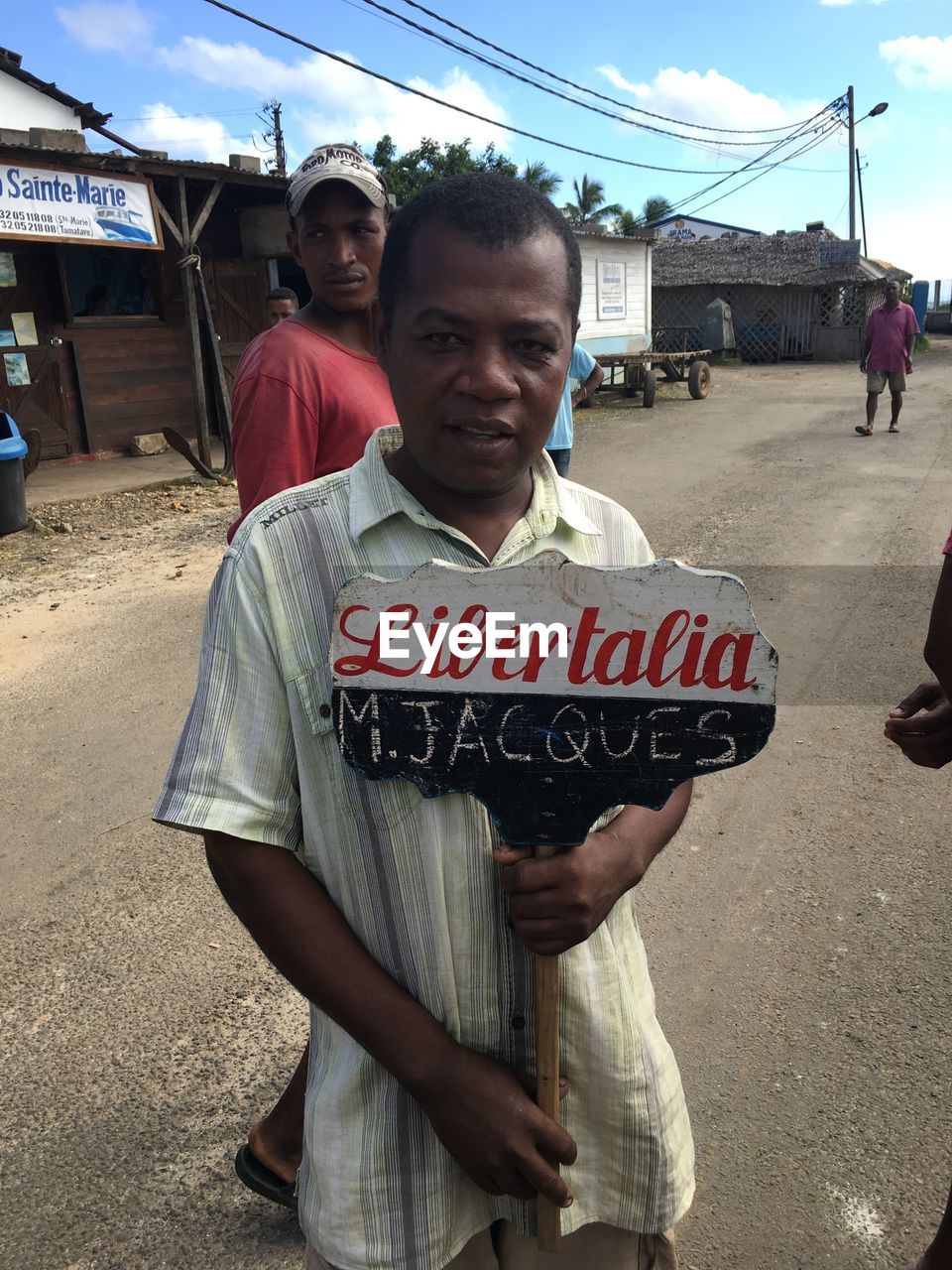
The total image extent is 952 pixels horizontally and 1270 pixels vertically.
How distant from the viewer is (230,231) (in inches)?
514

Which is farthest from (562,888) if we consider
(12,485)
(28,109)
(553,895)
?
(28,109)

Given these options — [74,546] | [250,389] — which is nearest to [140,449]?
[74,546]

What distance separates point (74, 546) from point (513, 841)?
731 cm

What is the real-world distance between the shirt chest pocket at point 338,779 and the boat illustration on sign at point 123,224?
412 inches

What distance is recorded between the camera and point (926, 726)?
179cm

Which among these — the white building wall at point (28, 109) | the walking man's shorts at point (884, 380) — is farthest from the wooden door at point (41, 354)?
the walking man's shorts at point (884, 380)

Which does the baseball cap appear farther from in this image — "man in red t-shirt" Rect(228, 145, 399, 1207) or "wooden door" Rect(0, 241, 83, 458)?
"wooden door" Rect(0, 241, 83, 458)

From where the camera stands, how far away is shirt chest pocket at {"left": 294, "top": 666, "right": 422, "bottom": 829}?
3.65 ft

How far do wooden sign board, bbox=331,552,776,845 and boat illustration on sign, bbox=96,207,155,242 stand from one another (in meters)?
10.5

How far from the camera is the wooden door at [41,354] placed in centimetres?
1090

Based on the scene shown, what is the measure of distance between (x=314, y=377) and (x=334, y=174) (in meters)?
0.54

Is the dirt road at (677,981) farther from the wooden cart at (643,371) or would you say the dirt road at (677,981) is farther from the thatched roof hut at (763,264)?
the thatched roof hut at (763,264)

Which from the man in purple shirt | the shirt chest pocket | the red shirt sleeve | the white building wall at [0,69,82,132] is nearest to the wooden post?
the white building wall at [0,69,82,132]

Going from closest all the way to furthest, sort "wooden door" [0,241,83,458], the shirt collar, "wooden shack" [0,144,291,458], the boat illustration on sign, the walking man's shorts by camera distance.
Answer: the shirt collar < "wooden shack" [0,144,291,458] < the boat illustration on sign < "wooden door" [0,241,83,458] < the walking man's shorts
